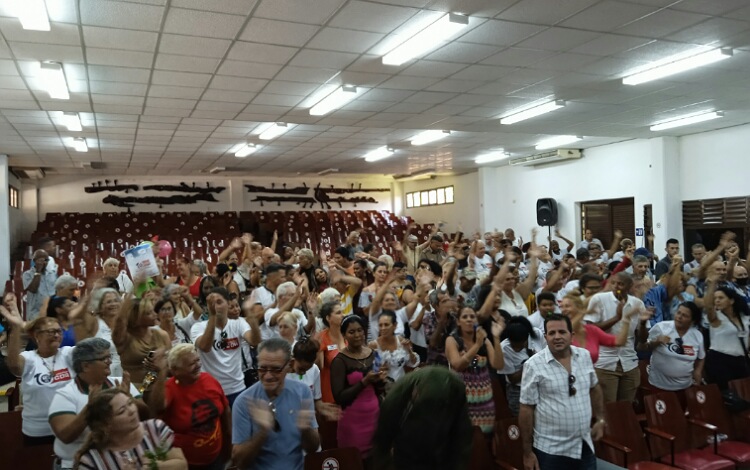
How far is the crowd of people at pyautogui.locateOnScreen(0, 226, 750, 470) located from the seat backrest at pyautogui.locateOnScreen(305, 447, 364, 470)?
0.17m

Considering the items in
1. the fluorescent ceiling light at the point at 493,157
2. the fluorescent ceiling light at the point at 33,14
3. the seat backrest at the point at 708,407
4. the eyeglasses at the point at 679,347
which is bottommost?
the seat backrest at the point at 708,407

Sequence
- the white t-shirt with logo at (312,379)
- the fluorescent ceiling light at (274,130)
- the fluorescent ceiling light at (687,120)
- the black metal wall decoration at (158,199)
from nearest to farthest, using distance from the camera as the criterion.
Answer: the white t-shirt with logo at (312,379)
the fluorescent ceiling light at (687,120)
the fluorescent ceiling light at (274,130)
the black metal wall decoration at (158,199)

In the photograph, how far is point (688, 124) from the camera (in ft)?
30.2

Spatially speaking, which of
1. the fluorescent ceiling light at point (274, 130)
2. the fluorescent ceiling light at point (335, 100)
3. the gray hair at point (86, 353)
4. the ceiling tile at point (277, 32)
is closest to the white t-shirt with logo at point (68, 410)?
the gray hair at point (86, 353)

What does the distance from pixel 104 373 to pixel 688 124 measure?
960cm

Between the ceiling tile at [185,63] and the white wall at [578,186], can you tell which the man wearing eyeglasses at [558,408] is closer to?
the ceiling tile at [185,63]

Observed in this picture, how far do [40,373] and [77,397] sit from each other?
1.88ft

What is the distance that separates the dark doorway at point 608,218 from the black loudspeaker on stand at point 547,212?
642 millimetres

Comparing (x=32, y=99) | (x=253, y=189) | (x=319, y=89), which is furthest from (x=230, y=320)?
(x=253, y=189)

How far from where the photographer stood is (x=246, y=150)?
11578mm

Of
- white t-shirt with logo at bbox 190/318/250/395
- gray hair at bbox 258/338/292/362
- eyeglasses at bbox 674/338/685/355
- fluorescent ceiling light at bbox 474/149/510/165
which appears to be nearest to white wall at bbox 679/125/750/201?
fluorescent ceiling light at bbox 474/149/510/165

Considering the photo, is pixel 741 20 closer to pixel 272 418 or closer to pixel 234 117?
pixel 272 418

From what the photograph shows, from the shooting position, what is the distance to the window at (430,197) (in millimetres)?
17469

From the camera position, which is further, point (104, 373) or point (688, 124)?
point (688, 124)
